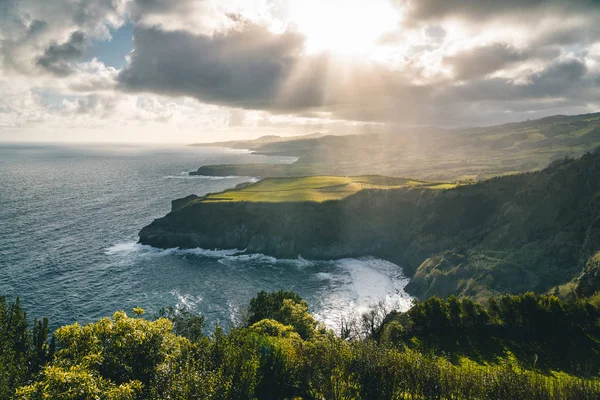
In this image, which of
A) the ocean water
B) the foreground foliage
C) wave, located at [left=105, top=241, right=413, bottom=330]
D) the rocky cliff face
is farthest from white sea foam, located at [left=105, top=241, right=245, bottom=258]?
the foreground foliage

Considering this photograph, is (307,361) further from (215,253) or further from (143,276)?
(215,253)

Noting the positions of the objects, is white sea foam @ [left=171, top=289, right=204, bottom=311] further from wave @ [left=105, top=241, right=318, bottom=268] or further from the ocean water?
wave @ [left=105, top=241, right=318, bottom=268]

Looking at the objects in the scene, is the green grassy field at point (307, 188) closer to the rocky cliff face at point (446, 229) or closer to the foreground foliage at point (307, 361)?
the rocky cliff face at point (446, 229)

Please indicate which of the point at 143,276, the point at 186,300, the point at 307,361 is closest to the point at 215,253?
the point at 143,276

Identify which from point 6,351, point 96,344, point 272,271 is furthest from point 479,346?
point 272,271

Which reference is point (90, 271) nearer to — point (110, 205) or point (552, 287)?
point (110, 205)
